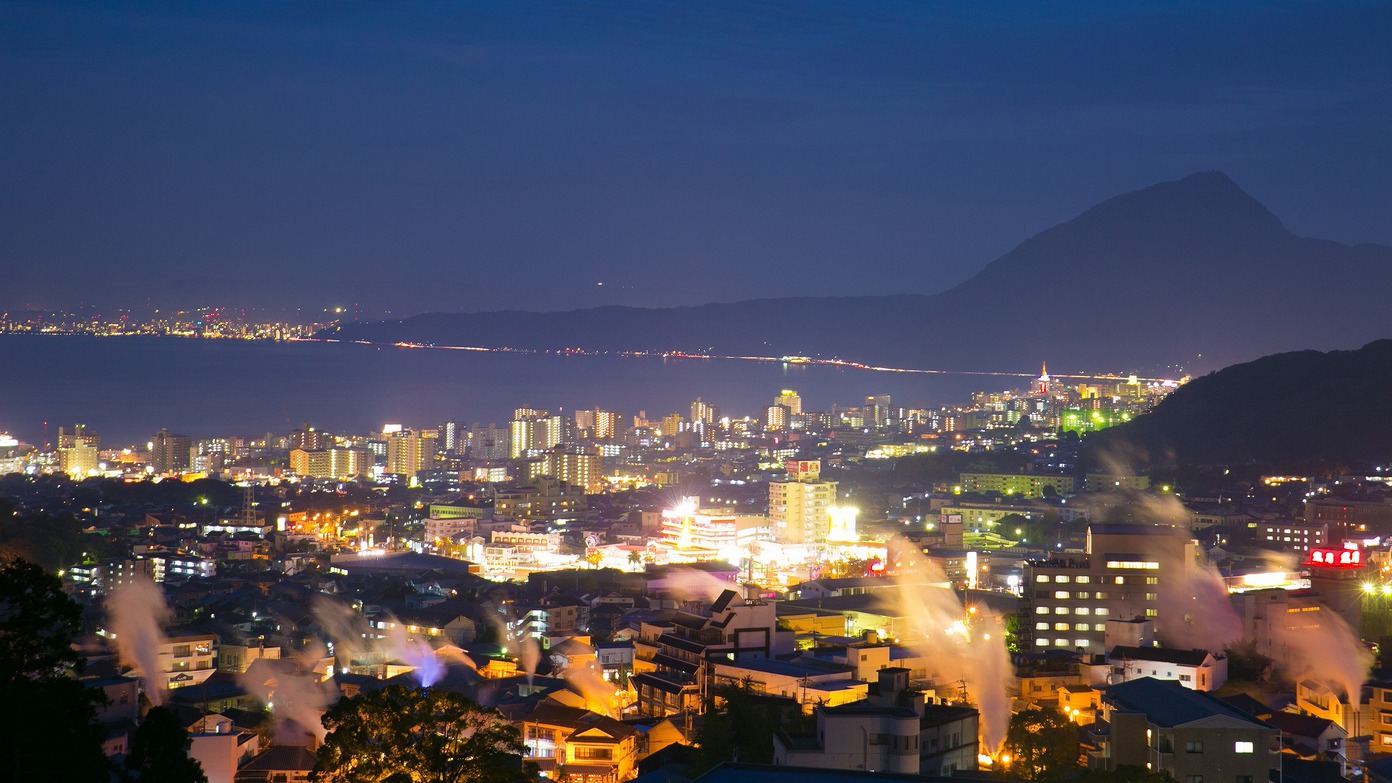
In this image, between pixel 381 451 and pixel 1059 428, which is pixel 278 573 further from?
pixel 1059 428

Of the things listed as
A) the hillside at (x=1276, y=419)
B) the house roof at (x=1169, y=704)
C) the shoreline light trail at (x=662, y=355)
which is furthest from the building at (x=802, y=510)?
the shoreline light trail at (x=662, y=355)

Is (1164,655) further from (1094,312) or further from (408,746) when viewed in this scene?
(1094,312)

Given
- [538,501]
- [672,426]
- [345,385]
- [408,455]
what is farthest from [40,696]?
[345,385]

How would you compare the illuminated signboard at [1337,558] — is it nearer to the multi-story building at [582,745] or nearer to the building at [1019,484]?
the multi-story building at [582,745]

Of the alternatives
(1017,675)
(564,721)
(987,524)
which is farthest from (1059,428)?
(564,721)

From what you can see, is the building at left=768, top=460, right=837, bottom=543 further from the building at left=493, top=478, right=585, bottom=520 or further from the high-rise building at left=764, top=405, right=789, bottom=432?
the high-rise building at left=764, top=405, right=789, bottom=432
